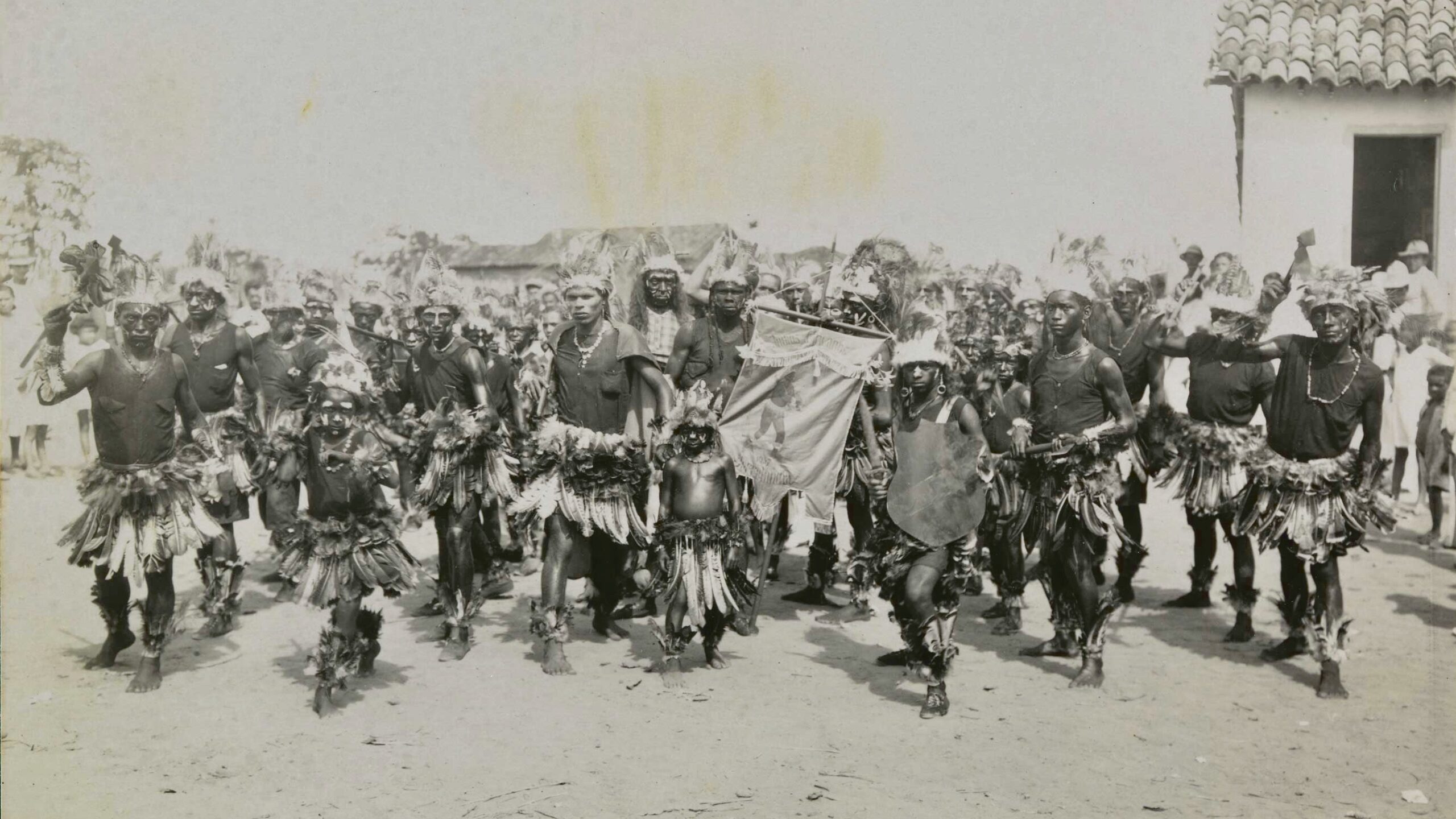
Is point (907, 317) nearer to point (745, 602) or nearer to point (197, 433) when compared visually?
point (745, 602)

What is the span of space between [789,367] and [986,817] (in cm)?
398

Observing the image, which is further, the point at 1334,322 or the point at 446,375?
the point at 446,375

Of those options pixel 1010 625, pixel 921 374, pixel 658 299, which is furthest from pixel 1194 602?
pixel 658 299

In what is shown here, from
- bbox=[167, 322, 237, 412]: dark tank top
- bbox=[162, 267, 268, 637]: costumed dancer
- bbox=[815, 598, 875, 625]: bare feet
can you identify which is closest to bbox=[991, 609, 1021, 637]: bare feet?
bbox=[815, 598, 875, 625]: bare feet

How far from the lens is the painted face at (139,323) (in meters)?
6.70

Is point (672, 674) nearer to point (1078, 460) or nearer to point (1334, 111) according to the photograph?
point (1078, 460)

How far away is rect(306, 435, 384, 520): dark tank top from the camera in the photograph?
21.4 feet

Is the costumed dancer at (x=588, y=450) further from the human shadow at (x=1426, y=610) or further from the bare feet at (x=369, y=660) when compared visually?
the human shadow at (x=1426, y=610)

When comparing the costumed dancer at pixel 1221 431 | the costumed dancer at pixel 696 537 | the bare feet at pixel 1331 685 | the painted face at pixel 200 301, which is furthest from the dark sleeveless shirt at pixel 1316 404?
the painted face at pixel 200 301

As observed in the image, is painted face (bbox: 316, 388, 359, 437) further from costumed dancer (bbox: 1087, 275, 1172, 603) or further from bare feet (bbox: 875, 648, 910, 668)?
costumed dancer (bbox: 1087, 275, 1172, 603)

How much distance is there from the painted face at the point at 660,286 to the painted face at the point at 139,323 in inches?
131

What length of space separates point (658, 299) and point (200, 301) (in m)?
3.46

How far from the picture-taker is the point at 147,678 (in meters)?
6.78

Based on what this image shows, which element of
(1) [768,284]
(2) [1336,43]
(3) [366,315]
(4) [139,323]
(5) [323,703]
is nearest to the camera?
(5) [323,703]
